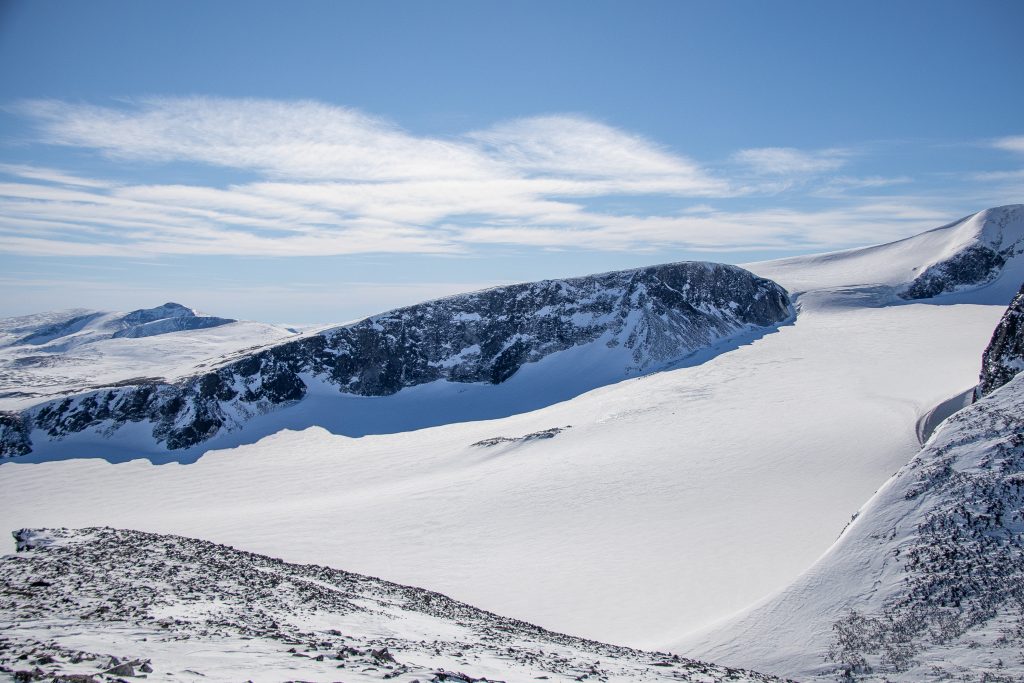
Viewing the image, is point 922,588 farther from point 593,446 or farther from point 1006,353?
point 593,446

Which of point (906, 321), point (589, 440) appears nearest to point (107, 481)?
point (589, 440)

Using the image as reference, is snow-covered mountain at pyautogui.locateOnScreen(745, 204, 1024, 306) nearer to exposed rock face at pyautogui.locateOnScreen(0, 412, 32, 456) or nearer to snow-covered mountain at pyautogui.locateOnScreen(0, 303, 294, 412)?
exposed rock face at pyautogui.locateOnScreen(0, 412, 32, 456)

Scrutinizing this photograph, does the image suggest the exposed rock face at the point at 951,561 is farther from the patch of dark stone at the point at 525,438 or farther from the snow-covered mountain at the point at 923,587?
the patch of dark stone at the point at 525,438

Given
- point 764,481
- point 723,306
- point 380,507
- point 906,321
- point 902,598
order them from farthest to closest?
point 723,306, point 906,321, point 380,507, point 764,481, point 902,598

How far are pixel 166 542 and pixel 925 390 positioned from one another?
45740 mm

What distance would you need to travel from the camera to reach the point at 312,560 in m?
25.7

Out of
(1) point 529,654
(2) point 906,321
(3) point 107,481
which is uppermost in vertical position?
(2) point 906,321

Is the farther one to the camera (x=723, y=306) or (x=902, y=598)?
(x=723, y=306)

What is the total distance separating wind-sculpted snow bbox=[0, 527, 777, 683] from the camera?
9.30 m

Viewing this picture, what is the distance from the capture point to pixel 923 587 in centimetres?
1554

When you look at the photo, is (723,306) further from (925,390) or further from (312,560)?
(312,560)

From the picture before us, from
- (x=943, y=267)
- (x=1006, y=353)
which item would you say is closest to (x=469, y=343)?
(x=1006, y=353)

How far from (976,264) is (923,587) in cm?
8434

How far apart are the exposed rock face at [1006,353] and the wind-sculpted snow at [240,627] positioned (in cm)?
1900
